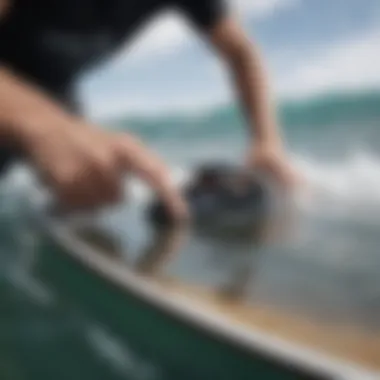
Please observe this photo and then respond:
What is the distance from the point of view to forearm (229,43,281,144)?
957 mm

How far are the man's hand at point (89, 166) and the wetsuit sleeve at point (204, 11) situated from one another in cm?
15

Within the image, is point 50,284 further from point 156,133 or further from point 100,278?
point 156,133

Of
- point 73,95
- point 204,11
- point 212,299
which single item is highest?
point 204,11

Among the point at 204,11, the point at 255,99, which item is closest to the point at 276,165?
the point at 255,99

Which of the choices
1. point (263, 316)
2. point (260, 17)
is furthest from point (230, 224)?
point (260, 17)

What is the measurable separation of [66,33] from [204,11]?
15cm

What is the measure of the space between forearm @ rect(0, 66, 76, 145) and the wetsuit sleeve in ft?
0.57

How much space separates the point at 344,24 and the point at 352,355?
1.14 feet

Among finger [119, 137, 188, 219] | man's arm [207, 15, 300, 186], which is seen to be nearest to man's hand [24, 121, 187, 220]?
finger [119, 137, 188, 219]

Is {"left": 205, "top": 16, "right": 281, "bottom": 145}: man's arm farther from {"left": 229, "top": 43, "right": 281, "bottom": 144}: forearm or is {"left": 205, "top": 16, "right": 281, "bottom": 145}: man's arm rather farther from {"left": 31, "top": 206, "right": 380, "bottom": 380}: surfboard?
{"left": 31, "top": 206, "right": 380, "bottom": 380}: surfboard

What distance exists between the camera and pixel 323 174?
3.13 feet

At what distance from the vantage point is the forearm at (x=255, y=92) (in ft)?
3.14

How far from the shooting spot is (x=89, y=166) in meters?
0.93

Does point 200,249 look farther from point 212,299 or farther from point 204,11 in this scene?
point 204,11
